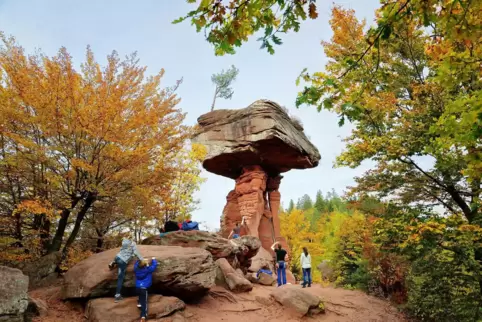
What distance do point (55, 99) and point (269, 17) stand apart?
19.6ft

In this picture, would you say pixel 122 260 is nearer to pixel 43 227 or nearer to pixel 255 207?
pixel 43 227

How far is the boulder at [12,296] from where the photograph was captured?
576 cm

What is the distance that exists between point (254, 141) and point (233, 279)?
33.4 feet

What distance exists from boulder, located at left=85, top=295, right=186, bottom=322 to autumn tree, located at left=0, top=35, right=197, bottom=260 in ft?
7.78

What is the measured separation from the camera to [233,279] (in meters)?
10.0

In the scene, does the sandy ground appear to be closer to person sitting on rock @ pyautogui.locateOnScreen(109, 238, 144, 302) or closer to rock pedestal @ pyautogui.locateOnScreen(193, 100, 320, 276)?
Result: person sitting on rock @ pyautogui.locateOnScreen(109, 238, 144, 302)

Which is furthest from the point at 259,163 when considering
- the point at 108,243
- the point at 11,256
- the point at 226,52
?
the point at 226,52

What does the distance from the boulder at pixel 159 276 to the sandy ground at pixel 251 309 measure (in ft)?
1.27

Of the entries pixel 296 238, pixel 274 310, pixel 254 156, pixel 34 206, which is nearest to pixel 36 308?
pixel 34 206

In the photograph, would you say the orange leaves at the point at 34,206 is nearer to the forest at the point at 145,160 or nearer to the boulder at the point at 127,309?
the forest at the point at 145,160

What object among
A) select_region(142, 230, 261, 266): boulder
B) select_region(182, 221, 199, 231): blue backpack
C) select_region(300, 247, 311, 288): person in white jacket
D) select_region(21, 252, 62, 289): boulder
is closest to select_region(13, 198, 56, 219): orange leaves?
select_region(21, 252, 62, 289): boulder

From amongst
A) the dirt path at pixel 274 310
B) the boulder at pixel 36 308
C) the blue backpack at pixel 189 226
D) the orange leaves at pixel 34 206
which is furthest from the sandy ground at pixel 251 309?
the blue backpack at pixel 189 226

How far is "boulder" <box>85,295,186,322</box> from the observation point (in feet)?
21.5

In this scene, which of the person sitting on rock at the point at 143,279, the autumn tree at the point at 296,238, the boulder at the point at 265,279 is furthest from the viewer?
the autumn tree at the point at 296,238
